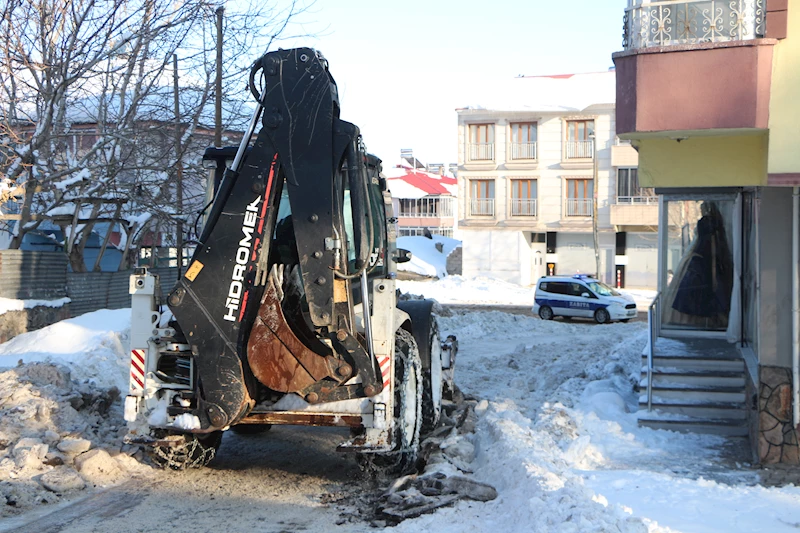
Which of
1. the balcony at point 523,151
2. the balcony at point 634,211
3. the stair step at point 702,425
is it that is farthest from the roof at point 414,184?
the stair step at point 702,425

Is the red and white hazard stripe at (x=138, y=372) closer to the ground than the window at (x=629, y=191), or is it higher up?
closer to the ground

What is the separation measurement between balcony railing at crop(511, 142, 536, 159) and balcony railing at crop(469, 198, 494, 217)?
3.14 metres

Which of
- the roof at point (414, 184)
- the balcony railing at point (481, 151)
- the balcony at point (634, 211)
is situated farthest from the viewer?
the roof at point (414, 184)

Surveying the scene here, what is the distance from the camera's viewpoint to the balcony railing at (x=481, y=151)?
5178 cm

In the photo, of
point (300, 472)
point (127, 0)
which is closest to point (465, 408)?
point (300, 472)

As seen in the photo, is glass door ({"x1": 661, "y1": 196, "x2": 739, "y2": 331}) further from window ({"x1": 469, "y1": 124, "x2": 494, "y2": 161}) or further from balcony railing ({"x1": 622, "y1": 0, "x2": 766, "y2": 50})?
window ({"x1": 469, "y1": 124, "x2": 494, "y2": 161})

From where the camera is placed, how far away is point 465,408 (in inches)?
445

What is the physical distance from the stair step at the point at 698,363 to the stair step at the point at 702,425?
4.24 feet

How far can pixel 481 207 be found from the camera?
52594 mm

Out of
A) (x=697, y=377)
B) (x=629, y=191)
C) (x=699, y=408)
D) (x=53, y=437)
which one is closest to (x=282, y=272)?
(x=53, y=437)

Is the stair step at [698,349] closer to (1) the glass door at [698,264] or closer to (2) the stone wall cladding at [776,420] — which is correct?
(1) the glass door at [698,264]

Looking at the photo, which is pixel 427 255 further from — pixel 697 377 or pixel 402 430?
pixel 402 430

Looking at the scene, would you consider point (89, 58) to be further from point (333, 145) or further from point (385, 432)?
point (385, 432)

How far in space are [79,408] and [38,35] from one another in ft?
27.7
